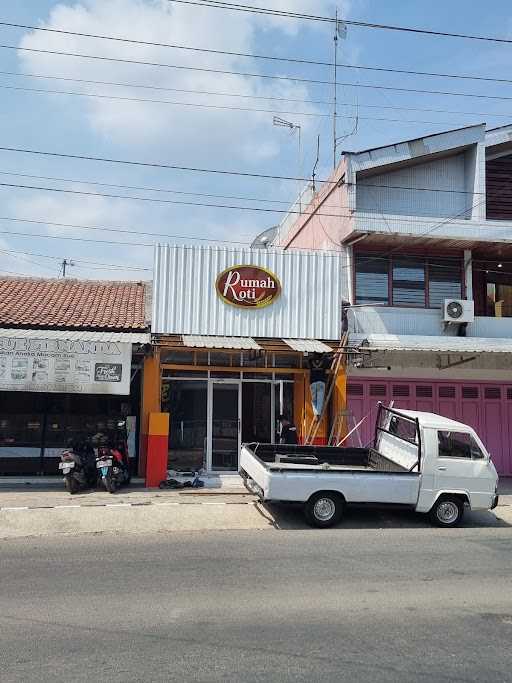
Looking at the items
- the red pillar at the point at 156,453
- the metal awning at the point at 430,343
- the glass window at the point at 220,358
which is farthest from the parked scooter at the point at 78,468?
the metal awning at the point at 430,343

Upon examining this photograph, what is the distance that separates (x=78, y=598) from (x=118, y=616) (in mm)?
721

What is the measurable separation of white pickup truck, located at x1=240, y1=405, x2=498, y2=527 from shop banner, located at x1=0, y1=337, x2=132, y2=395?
3.80m

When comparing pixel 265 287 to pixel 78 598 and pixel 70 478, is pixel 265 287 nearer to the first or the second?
pixel 70 478

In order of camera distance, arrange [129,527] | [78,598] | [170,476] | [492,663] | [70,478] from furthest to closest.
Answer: [170,476] < [70,478] < [129,527] < [78,598] < [492,663]

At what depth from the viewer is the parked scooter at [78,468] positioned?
12.4 metres

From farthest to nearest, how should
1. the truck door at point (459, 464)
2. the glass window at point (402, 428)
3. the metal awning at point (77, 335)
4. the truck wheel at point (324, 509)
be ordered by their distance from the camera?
the metal awning at point (77, 335) → the glass window at point (402, 428) → the truck door at point (459, 464) → the truck wheel at point (324, 509)

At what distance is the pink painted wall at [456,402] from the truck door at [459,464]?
5884 millimetres

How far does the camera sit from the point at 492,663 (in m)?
4.76

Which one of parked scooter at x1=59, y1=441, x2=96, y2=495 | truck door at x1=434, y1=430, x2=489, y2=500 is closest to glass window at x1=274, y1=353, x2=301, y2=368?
parked scooter at x1=59, y1=441, x2=96, y2=495

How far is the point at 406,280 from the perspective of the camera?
16.5m

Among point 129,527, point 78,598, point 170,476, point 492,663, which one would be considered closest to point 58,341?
point 170,476

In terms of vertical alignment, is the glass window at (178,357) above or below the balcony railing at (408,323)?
below

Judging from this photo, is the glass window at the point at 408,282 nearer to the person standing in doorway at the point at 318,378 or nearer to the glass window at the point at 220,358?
the person standing in doorway at the point at 318,378

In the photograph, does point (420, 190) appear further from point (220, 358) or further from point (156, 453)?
point (156, 453)
